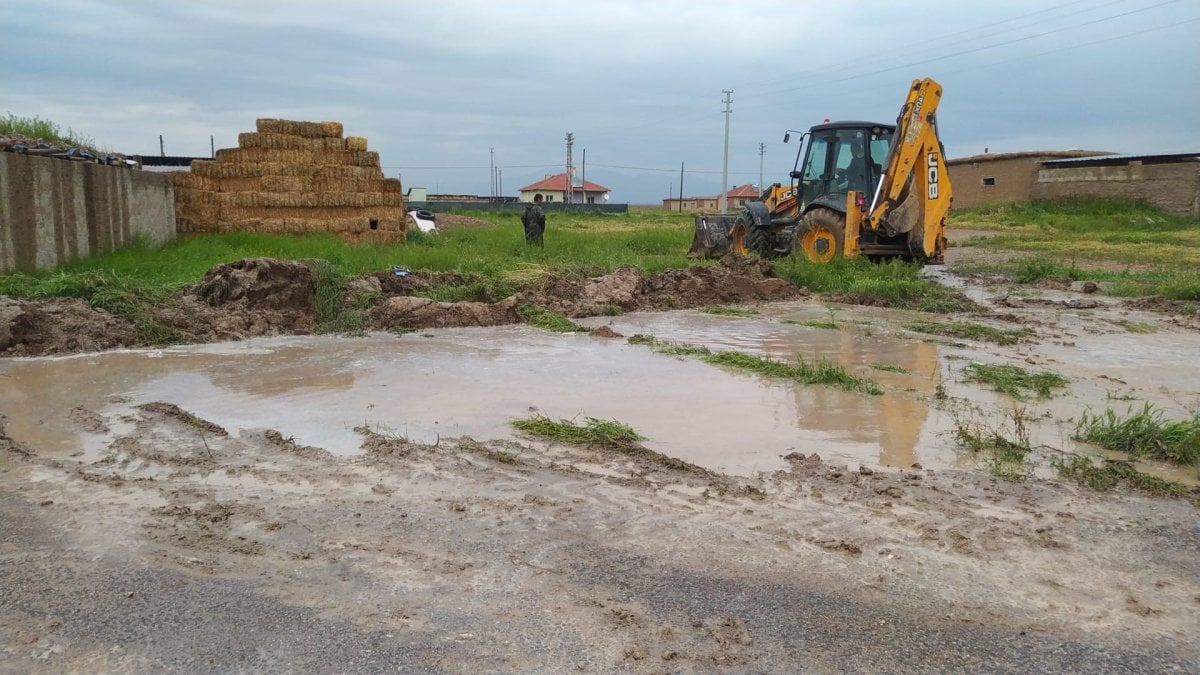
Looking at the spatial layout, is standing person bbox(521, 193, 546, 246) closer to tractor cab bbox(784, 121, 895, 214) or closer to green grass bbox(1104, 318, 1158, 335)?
tractor cab bbox(784, 121, 895, 214)

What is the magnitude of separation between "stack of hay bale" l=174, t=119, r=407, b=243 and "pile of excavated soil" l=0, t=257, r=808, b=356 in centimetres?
642

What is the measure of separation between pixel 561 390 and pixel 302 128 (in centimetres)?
1353

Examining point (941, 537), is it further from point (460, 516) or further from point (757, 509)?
point (460, 516)

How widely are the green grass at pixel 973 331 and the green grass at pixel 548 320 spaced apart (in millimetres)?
4395

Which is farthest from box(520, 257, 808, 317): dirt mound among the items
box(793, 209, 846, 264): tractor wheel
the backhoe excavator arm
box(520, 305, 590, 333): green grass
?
the backhoe excavator arm

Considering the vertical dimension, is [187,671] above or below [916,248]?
below

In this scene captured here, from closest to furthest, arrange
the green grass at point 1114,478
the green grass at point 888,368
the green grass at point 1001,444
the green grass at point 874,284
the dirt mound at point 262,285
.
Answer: the green grass at point 1114,478 → the green grass at point 1001,444 → the green grass at point 888,368 → the dirt mound at point 262,285 → the green grass at point 874,284

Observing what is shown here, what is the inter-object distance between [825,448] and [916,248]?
10237 mm

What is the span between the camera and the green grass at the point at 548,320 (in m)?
10.7

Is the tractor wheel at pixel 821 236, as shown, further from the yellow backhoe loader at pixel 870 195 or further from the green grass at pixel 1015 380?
the green grass at pixel 1015 380

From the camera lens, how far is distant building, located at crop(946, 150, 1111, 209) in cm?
3356

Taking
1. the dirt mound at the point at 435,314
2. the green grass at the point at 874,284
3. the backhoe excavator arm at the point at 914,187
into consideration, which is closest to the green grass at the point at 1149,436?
the green grass at the point at 874,284

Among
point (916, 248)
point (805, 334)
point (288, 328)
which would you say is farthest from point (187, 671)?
point (916, 248)

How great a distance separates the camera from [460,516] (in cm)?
430
